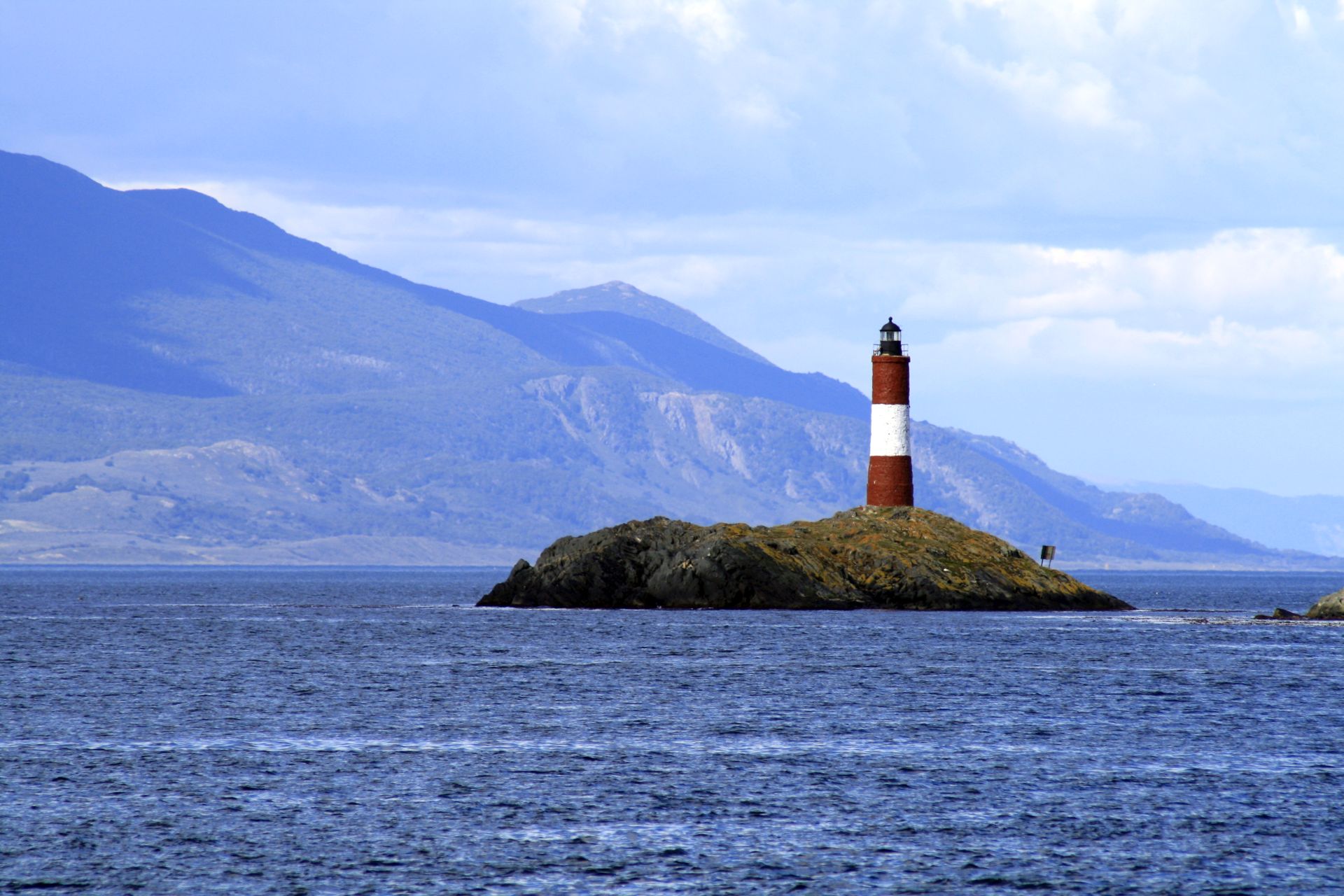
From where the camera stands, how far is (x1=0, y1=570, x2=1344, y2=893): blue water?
A: 2862 centimetres

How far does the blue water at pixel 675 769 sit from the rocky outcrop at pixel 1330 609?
80.4 feet

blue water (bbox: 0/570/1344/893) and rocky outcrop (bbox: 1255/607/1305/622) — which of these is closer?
blue water (bbox: 0/570/1344/893)

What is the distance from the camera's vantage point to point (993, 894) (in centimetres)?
2688

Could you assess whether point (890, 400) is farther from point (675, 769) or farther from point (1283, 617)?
point (675, 769)

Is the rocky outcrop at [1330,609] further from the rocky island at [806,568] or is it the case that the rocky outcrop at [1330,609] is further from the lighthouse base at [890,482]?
the lighthouse base at [890,482]

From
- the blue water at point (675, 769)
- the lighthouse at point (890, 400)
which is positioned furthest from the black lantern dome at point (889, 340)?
the blue water at point (675, 769)

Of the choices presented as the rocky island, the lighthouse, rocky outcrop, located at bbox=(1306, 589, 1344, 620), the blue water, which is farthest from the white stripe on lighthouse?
rocky outcrop, located at bbox=(1306, 589, 1344, 620)

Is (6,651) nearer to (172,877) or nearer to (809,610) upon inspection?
(809,610)

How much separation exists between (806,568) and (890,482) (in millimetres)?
7006

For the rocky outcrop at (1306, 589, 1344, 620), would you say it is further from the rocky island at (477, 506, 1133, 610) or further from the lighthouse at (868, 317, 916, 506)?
the lighthouse at (868, 317, 916, 506)

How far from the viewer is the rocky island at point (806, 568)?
315 ft

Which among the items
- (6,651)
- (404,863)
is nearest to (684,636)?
(6,651)

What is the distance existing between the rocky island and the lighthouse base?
769 mm

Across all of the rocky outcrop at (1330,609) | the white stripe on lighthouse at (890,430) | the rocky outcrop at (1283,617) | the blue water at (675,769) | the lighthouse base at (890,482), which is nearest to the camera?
the blue water at (675,769)
